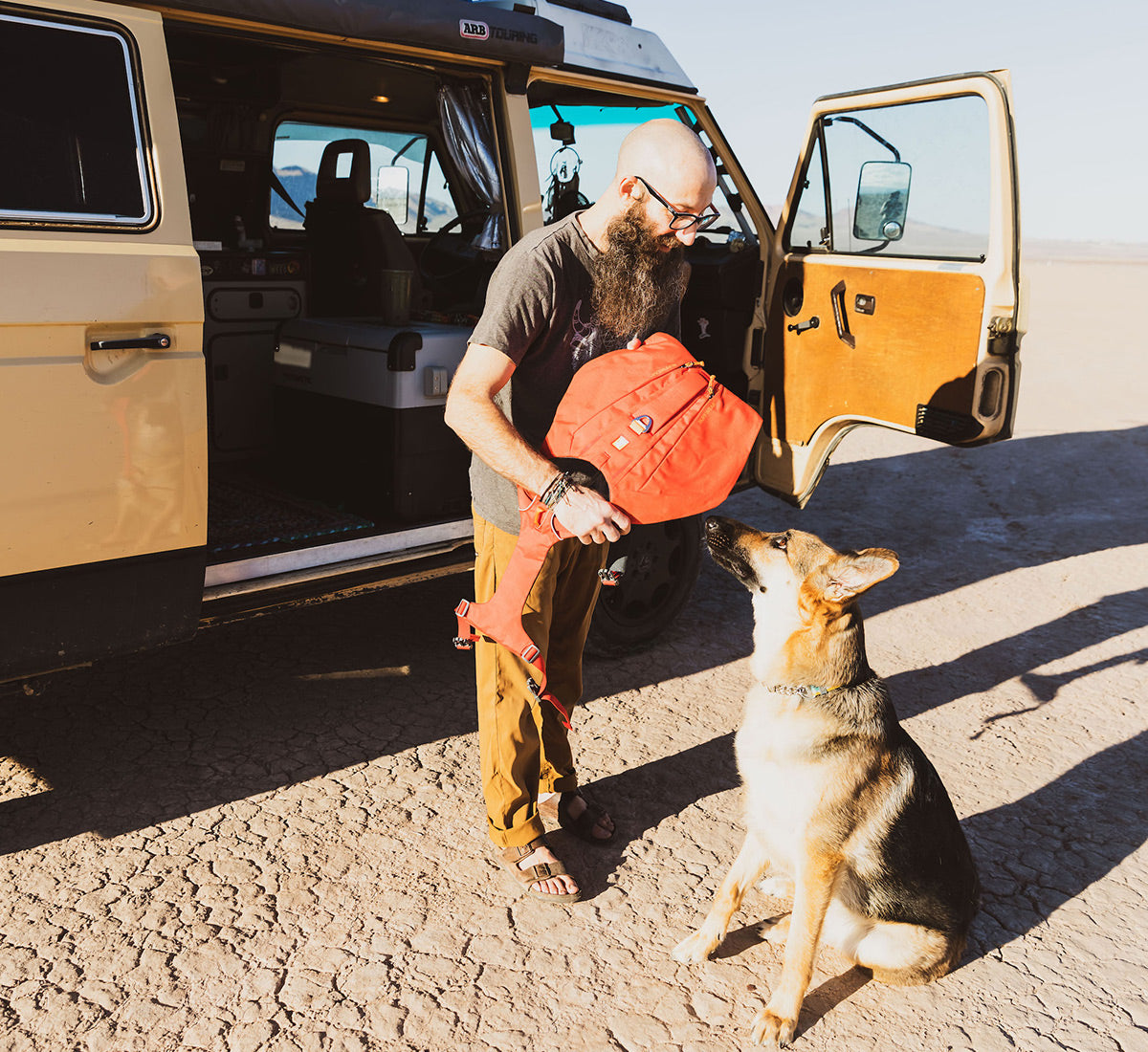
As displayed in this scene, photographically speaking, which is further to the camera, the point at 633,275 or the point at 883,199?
the point at 883,199

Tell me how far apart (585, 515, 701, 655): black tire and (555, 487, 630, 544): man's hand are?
6.52ft

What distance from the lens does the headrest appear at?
16.9 ft

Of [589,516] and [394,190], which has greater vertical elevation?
[394,190]

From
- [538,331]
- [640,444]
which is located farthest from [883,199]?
[640,444]

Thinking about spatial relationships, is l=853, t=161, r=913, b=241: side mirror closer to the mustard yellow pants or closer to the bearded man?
the bearded man

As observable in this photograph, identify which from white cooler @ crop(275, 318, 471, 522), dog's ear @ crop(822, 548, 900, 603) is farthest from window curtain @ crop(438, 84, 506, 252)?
dog's ear @ crop(822, 548, 900, 603)

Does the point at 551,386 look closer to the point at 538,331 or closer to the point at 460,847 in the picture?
the point at 538,331

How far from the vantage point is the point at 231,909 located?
289 cm

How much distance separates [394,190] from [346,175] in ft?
2.19

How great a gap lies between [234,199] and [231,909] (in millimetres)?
3870

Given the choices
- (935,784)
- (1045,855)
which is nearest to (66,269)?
(935,784)

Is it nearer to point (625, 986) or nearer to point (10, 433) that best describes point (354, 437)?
point (10, 433)

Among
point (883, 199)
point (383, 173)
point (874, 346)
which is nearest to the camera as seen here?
point (883, 199)

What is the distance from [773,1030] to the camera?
2504 mm
